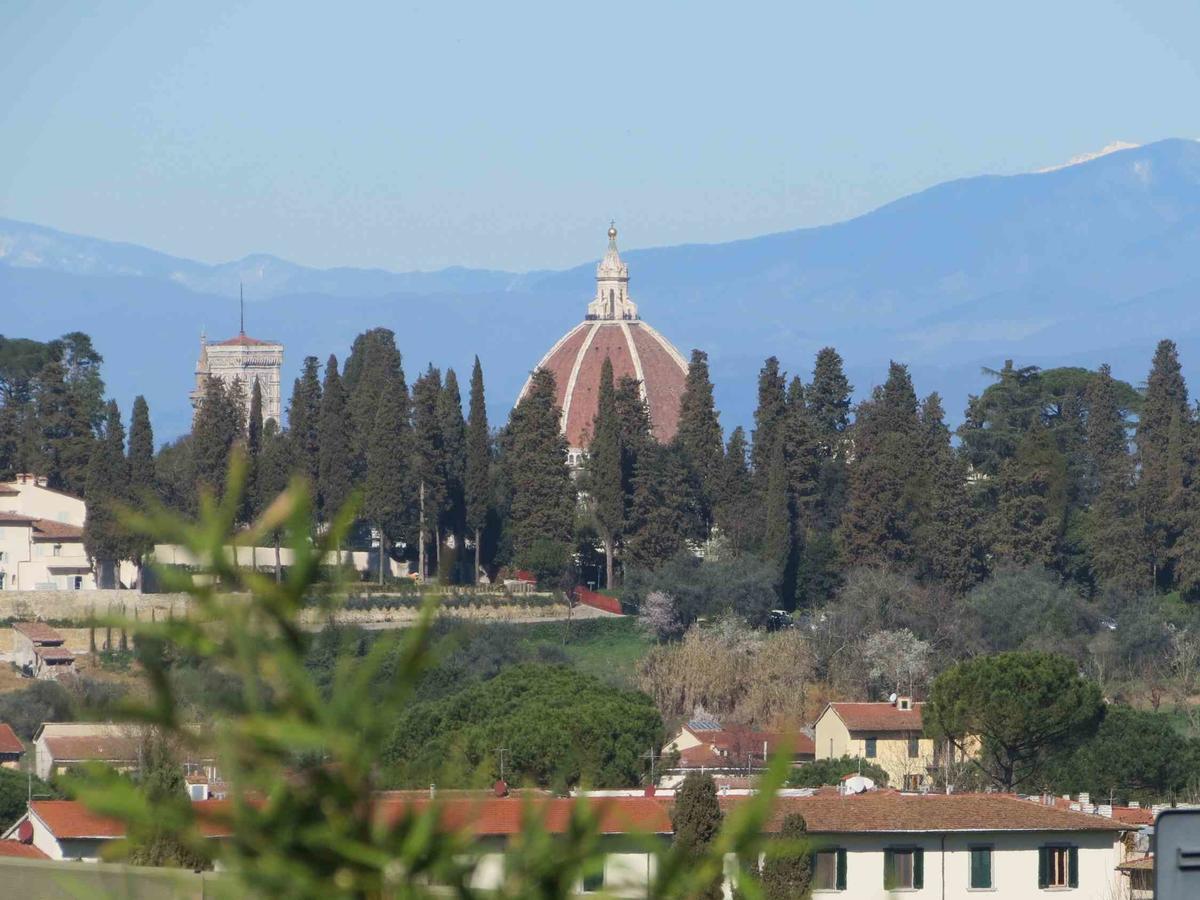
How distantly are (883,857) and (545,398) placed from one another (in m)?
38.0

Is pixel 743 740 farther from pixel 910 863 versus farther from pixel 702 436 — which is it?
pixel 702 436

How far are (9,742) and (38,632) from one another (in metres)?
10.8

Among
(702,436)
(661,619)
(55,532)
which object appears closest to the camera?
(661,619)

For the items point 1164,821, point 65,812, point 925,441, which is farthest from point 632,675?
point 1164,821

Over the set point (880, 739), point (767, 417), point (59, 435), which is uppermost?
point (767, 417)

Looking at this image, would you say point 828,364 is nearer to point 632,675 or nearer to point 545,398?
point 545,398

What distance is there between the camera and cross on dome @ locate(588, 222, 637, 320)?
10931 centimetres

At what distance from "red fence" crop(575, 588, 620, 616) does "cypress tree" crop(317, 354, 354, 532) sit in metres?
6.29

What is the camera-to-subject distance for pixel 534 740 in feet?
109

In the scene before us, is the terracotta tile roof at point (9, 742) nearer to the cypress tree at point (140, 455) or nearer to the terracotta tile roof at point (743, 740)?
the terracotta tile roof at point (743, 740)

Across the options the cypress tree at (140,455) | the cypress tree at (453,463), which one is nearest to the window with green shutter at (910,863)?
the cypress tree at (140,455)

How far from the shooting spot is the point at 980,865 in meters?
26.0

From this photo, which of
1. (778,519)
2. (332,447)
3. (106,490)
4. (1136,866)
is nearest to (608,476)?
(778,519)

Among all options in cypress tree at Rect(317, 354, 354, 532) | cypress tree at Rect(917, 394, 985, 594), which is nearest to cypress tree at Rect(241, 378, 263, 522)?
cypress tree at Rect(317, 354, 354, 532)
